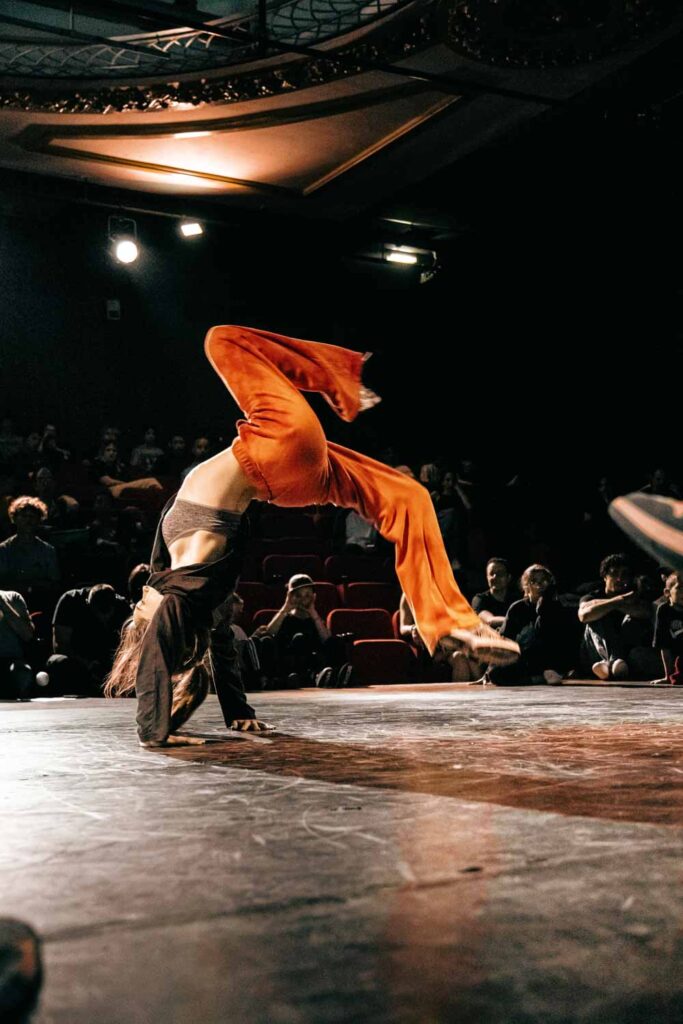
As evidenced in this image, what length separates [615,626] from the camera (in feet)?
22.7

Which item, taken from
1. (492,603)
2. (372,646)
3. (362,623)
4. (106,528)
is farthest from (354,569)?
(106,528)

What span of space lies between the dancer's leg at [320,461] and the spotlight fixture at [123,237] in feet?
28.6

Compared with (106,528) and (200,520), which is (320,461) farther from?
(106,528)

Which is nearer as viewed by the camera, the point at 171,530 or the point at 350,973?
the point at 350,973

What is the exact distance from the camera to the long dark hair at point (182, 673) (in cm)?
307

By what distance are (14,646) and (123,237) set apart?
6.89m

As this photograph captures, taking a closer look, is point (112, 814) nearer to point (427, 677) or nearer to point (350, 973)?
point (350, 973)

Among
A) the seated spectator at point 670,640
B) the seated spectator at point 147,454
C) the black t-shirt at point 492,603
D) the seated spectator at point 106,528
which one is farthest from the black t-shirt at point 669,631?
the seated spectator at point 147,454

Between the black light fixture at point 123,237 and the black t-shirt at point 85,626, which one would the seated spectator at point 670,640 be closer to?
the black t-shirt at point 85,626

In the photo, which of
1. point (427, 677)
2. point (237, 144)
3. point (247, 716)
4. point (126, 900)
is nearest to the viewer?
point (126, 900)

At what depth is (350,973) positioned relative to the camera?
94cm

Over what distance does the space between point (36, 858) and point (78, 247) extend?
452 inches

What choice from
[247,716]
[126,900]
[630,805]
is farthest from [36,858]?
[247,716]

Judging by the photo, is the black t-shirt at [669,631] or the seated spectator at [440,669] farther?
the seated spectator at [440,669]
